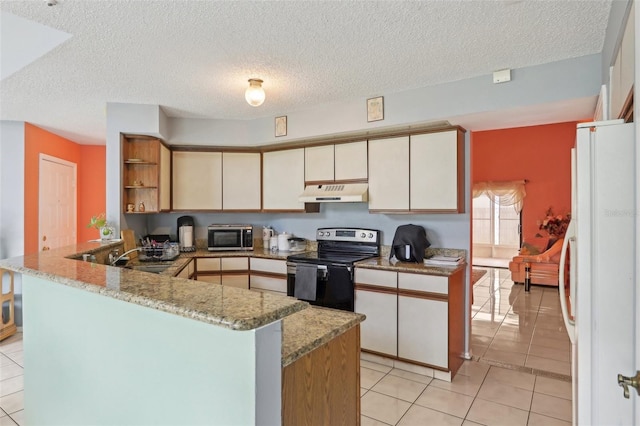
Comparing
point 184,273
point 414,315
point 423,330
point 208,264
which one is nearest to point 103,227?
point 184,273

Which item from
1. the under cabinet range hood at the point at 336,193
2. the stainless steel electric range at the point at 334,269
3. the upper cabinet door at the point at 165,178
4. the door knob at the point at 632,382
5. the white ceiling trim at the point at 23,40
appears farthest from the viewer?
the upper cabinet door at the point at 165,178

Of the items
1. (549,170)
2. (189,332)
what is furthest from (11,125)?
(549,170)

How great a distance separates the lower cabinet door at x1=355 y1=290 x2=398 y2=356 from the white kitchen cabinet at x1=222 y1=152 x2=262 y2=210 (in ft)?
5.90

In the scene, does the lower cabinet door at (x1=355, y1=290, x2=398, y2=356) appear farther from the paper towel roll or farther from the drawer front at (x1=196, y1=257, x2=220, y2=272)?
the paper towel roll

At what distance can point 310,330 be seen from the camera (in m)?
1.40

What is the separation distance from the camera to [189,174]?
4.25 m

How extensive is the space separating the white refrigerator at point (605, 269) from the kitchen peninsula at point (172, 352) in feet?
2.91

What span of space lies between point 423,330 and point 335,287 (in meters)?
0.88

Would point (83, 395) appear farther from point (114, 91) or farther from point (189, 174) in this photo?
point (189, 174)

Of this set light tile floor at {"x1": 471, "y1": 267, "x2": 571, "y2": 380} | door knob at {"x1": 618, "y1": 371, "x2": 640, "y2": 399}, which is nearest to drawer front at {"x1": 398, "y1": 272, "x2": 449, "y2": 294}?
light tile floor at {"x1": 471, "y1": 267, "x2": 571, "y2": 380}

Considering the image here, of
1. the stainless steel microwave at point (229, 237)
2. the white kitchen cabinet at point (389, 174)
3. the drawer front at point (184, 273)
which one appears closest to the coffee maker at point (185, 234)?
the stainless steel microwave at point (229, 237)

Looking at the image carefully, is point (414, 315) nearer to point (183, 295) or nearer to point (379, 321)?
point (379, 321)

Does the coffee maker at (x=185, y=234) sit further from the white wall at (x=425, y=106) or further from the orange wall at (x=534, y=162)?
the orange wall at (x=534, y=162)

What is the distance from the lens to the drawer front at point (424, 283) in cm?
298
